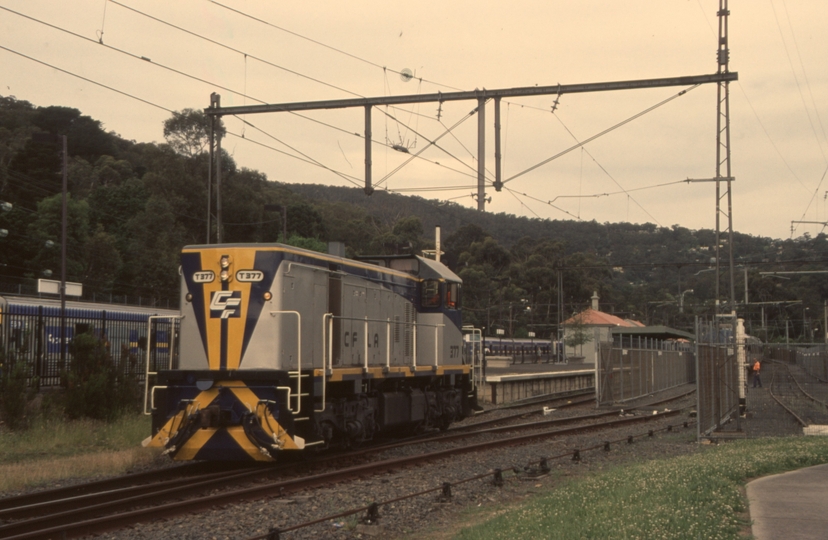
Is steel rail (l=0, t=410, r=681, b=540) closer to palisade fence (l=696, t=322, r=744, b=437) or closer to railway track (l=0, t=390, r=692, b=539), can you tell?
railway track (l=0, t=390, r=692, b=539)

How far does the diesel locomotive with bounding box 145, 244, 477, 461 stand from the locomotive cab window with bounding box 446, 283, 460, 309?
2948mm

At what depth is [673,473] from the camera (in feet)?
36.2

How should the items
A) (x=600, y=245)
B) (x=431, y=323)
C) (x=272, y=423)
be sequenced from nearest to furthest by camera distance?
(x=272, y=423)
(x=431, y=323)
(x=600, y=245)

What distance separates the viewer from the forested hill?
5909 cm

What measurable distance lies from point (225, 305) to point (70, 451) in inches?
175

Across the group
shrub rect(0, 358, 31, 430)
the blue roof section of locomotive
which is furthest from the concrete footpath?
shrub rect(0, 358, 31, 430)

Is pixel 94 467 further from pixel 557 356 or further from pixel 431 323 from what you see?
pixel 557 356

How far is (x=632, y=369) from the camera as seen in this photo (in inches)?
1179

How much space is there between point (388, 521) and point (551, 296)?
7631 cm

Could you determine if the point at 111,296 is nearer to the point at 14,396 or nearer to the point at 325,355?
the point at 14,396

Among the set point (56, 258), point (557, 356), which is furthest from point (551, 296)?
point (56, 258)

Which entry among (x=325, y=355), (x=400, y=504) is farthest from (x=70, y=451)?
(x=400, y=504)

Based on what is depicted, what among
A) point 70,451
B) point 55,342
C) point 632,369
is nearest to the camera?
point 70,451

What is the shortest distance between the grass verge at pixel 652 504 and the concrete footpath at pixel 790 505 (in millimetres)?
189
